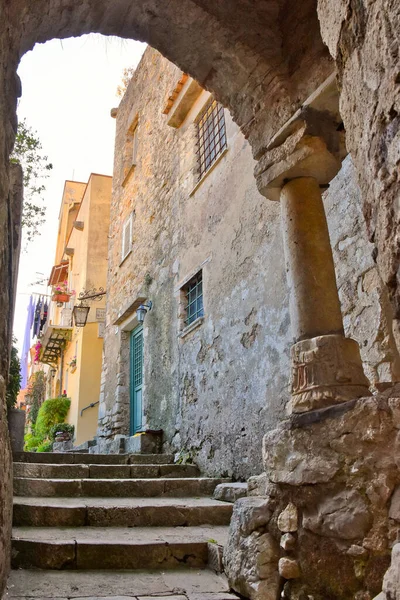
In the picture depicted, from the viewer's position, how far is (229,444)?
524 centimetres

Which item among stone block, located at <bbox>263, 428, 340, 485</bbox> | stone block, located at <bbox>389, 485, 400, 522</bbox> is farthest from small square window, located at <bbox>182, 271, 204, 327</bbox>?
stone block, located at <bbox>389, 485, 400, 522</bbox>

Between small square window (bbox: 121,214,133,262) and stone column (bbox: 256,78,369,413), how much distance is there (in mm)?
7014

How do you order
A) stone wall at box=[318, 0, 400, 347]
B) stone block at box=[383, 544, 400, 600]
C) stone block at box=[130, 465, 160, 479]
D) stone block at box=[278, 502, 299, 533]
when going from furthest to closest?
1. stone block at box=[130, 465, 160, 479]
2. stone block at box=[278, 502, 299, 533]
3. stone wall at box=[318, 0, 400, 347]
4. stone block at box=[383, 544, 400, 600]

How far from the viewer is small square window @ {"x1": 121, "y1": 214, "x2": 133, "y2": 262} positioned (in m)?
9.91

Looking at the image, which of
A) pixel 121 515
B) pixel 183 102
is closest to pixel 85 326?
pixel 183 102

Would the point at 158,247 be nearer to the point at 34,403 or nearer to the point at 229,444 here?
the point at 229,444

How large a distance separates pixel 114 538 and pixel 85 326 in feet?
35.8

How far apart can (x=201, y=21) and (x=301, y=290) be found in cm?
173

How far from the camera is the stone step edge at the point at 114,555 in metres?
2.70

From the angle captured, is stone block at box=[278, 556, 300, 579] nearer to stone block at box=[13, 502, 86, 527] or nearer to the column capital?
stone block at box=[13, 502, 86, 527]

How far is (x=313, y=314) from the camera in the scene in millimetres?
2637

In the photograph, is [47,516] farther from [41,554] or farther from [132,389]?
[132,389]

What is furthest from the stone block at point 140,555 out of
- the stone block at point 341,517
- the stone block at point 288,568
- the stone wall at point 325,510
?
the stone block at point 341,517

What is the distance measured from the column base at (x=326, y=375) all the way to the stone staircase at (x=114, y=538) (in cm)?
103
